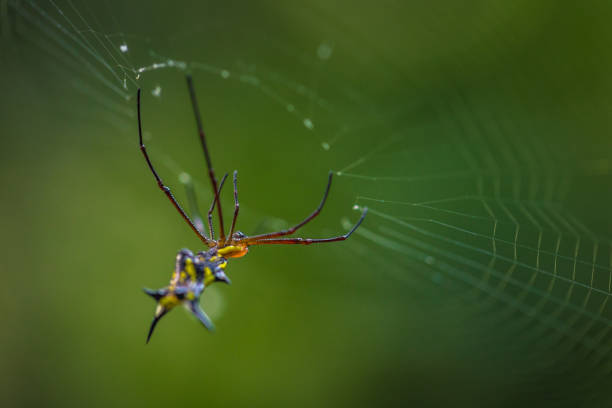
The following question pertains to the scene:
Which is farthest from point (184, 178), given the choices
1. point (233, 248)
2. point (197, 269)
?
point (197, 269)

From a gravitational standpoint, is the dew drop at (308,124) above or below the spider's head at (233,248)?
above

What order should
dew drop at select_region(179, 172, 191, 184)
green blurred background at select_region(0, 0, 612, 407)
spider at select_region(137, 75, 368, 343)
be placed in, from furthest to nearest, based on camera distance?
1. dew drop at select_region(179, 172, 191, 184)
2. green blurred background at select_region(0, 0, 612, 407)
3. spider at select_region(137, 75, 368, 343)

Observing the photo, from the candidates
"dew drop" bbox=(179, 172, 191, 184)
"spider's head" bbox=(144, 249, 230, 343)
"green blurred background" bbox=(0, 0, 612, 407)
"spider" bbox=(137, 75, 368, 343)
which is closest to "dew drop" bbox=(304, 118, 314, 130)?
"green blurred background" bbox=(0, 0, 612, 407)

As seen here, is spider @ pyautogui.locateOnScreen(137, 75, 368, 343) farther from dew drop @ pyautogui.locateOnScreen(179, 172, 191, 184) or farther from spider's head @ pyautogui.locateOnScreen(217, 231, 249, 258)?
dew drop @ pyautogui.locateOnScreen(179, 172, 191, 184)

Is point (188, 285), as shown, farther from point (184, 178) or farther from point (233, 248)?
point (184, 178)

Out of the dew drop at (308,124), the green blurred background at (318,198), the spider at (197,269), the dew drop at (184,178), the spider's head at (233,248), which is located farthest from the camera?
the dew drop at (184,178)

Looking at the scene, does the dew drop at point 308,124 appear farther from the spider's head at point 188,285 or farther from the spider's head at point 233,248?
the spider's head at point 188,285

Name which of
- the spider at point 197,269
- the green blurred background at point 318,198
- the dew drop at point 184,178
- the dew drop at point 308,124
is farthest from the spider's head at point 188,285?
the dew drop at point 184,178
